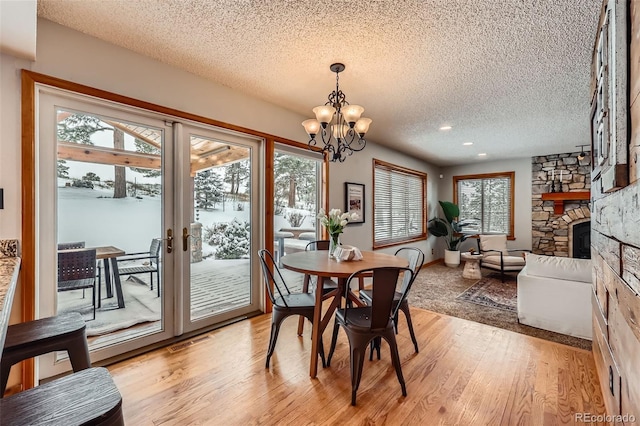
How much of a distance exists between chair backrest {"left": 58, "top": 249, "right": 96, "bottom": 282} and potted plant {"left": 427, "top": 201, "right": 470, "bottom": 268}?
621 cm

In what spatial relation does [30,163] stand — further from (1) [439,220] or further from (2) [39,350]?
(1) [439,220]

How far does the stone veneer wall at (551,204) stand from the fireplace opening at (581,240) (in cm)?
9

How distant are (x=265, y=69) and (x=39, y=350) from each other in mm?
2381

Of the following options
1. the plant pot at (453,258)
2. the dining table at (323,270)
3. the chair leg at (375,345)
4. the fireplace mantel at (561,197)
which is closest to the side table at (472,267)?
the plant pot at (453,258)

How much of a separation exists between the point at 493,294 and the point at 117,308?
4.56 meters

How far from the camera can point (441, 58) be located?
7.72ft

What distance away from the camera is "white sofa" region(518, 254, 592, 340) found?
2756 millimetres

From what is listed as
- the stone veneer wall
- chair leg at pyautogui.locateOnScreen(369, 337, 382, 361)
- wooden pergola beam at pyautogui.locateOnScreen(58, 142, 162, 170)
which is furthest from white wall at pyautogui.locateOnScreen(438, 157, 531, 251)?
wooden pergola beam at pyautogui.locateOnScreen(58, 142, 162, 170)

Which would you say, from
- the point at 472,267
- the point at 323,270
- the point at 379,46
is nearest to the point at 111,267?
the point at 323,270

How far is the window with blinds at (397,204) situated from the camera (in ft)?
17.4

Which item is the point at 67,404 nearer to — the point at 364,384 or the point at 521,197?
the point at 364,384

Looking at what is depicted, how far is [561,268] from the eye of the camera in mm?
2926

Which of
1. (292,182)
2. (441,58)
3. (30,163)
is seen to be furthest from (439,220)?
(30,163)

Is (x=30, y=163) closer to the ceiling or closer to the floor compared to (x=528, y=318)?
closer to the ceiling
